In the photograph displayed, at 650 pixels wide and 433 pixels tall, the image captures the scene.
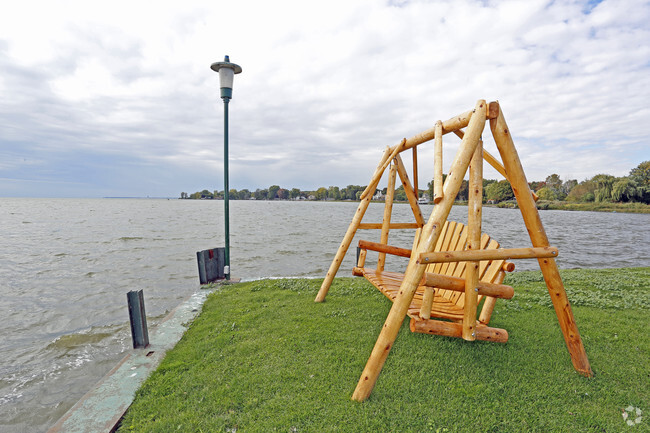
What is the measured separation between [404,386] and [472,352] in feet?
4.05

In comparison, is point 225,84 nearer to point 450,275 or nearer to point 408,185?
point 408,185

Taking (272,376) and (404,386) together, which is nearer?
(404,386)

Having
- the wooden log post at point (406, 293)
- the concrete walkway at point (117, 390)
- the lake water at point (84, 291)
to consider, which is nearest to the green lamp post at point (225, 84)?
the concrete walkway at point (117, 390)

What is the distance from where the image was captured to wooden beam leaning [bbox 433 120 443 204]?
3.25 meters

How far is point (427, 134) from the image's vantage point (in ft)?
14.8

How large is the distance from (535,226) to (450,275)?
1562 millimetres

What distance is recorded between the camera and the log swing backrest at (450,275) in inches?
151

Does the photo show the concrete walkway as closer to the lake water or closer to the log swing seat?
the lake water

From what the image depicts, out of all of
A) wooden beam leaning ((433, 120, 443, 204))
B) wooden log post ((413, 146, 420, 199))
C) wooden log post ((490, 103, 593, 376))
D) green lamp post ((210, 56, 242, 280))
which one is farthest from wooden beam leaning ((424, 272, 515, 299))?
green lamp post ((210, 56, 242, 280))

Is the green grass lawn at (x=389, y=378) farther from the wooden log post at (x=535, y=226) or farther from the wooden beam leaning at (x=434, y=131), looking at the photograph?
the wooden beam leaning at (x=434, y=131)

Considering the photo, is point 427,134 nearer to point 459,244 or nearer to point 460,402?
point 459,244

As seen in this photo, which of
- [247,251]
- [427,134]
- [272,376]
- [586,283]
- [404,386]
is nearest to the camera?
[404,386]

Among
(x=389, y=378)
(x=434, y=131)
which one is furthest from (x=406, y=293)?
(x=434, y=131)

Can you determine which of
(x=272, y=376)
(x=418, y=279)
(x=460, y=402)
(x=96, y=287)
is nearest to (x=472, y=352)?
(x=460, y=402)
